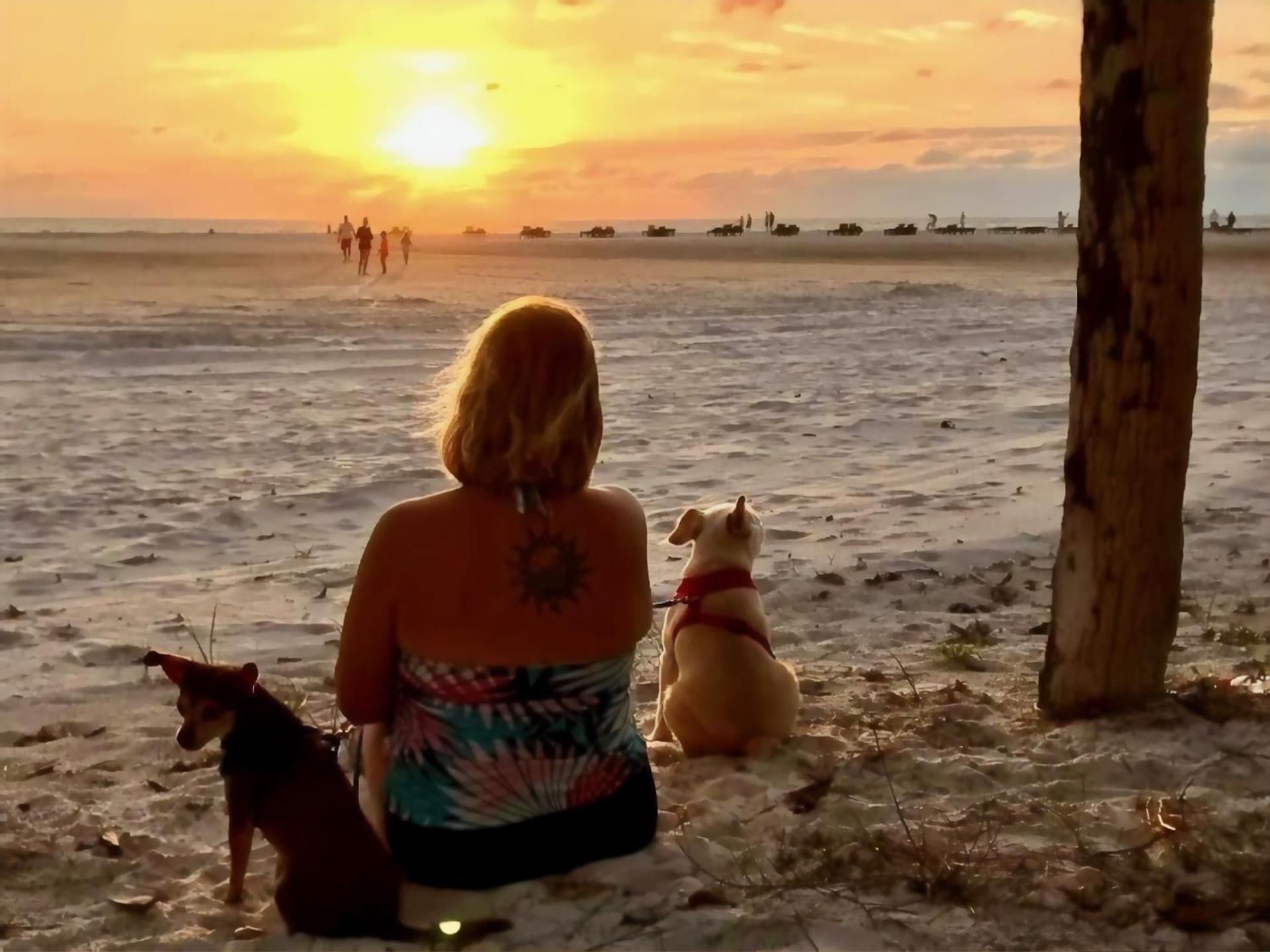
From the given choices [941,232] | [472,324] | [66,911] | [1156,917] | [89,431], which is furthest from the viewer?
[941,232]

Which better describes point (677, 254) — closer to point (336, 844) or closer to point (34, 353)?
point (34, 353)

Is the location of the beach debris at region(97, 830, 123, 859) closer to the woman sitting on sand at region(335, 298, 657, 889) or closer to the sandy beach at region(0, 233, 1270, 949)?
the sandy beach at region(0, 233, 1270, 949)

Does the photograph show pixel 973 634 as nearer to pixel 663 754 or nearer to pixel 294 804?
pixel 663 754

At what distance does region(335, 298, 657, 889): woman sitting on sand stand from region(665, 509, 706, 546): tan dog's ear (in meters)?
1.53

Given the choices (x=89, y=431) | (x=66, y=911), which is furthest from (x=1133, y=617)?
(x=89, y=431)

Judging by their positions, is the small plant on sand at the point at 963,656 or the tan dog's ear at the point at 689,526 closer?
the tan dog's ear at the point at 689,526

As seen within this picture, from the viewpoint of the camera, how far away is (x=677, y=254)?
2500 inches

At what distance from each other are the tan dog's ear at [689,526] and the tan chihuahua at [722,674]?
0.83 ft

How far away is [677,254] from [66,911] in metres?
61.0

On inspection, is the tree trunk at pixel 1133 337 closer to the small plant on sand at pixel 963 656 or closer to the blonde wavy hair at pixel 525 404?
the small plant on sand at pixel 963 656

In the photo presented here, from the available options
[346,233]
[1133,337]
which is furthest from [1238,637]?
[346,233]

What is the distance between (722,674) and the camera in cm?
493

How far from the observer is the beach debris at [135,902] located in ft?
12.6

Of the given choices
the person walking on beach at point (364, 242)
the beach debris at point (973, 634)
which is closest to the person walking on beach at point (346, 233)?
the person walking on beach at point (364, 242)
